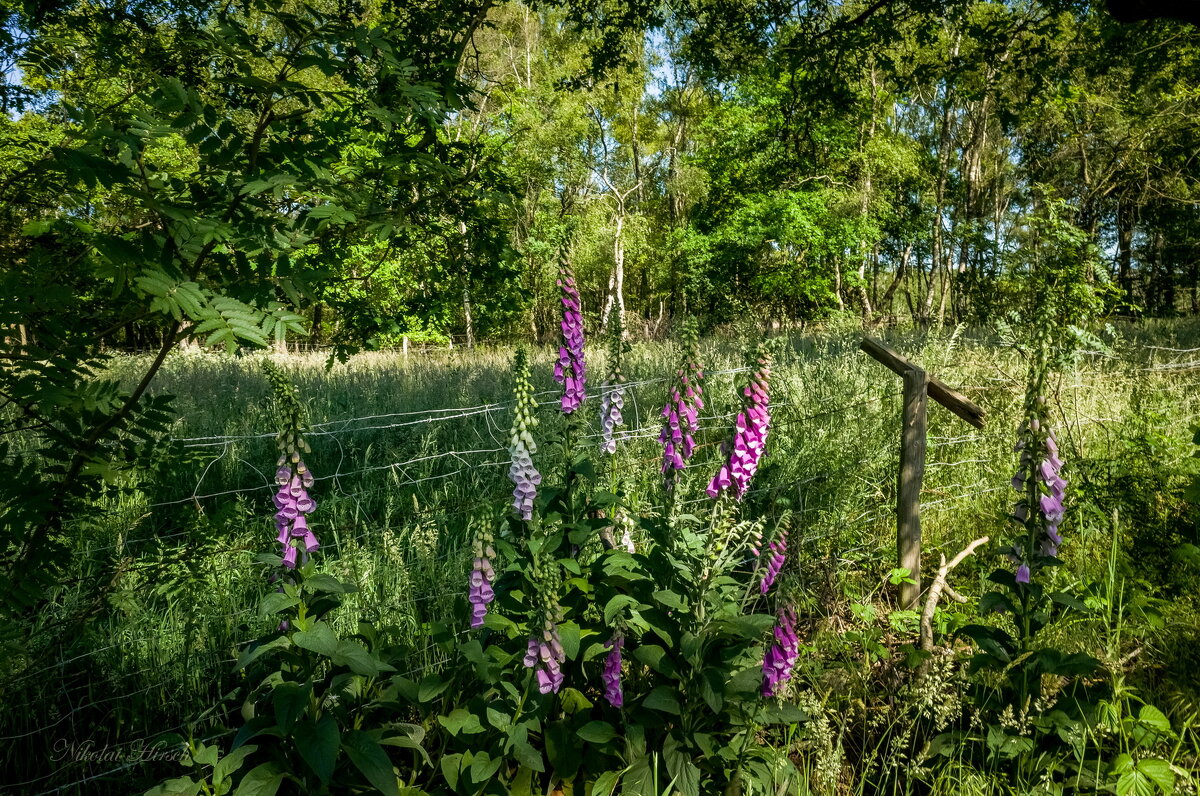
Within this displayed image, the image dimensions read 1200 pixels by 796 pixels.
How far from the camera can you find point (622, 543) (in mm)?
2604

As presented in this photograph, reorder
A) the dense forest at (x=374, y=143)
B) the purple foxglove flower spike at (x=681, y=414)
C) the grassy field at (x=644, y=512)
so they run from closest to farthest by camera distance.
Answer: the dense forest at (x=374, y=143) → the purple foxglove flower spike at (x=681, y=414) → the grassy field at (x=644, y=512)

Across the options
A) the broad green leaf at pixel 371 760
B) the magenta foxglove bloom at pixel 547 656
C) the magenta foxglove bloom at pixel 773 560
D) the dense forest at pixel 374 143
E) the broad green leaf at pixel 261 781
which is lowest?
the broad green leaf at pixel 261 781

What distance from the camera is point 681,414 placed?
250 centimetres

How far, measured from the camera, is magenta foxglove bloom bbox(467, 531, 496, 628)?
1987mm

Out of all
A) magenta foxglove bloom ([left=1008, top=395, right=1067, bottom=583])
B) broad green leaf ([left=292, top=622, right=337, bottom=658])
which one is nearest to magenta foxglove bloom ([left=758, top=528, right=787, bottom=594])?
magenta foxglove bloom ([left=1008, top=395, right=1067, bottom=583])

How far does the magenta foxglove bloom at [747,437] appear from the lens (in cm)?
251

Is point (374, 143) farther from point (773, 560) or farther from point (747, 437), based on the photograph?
point (773, 560)

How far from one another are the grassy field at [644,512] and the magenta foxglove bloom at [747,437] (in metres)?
0.20

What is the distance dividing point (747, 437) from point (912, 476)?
166cm

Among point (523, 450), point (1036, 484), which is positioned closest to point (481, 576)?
point (523, 450)

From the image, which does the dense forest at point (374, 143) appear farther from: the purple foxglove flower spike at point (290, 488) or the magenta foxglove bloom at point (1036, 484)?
the magenta foxglove bloom at point (1036, 484)

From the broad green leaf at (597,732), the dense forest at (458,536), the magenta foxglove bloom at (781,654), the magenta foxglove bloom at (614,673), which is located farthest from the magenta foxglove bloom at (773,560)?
the broad green leaf at (597,732)

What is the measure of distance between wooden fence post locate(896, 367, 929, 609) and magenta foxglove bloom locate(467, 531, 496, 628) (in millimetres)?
2576

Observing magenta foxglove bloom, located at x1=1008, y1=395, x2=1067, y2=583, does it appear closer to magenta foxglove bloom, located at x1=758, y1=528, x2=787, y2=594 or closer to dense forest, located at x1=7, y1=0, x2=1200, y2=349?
magenta foxglove bloom, located at x1=758, y1=528, x2=787, y2=594
